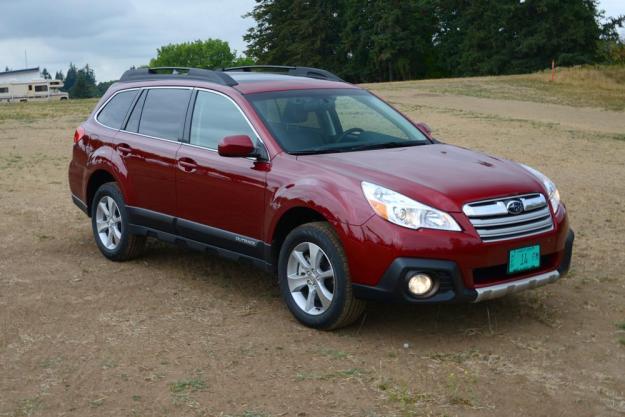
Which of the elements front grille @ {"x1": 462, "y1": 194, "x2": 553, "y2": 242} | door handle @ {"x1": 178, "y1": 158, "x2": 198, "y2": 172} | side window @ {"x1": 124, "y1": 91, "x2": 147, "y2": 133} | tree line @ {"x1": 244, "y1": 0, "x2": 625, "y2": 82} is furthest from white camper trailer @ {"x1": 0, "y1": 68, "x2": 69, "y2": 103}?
front grille @ {"x1": 462, "y1": 194, "x2": 553, "y2": 242}

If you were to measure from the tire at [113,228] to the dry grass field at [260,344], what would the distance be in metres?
0.14

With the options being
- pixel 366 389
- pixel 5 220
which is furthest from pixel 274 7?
pixel 366 389

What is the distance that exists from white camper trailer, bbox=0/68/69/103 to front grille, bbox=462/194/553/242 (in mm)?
115365

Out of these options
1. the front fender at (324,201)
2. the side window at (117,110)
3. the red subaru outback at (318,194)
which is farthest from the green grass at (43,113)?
the front fender at (324,201)

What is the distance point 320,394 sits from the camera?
469 centimetres

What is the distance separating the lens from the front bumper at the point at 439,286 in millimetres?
5237

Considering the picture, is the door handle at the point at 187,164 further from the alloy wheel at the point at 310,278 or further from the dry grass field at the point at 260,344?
the alloy wheel at the point at 310,278

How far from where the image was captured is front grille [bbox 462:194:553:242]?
210 inches

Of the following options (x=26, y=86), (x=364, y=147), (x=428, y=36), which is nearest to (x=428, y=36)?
(x=428, y=36)

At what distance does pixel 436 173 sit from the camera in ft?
18.6

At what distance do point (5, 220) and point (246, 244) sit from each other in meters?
4.67

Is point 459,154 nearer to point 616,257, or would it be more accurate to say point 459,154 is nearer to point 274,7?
point 616,257

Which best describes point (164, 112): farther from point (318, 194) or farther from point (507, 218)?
point (507, 218)

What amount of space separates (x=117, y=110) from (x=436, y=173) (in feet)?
11.4
